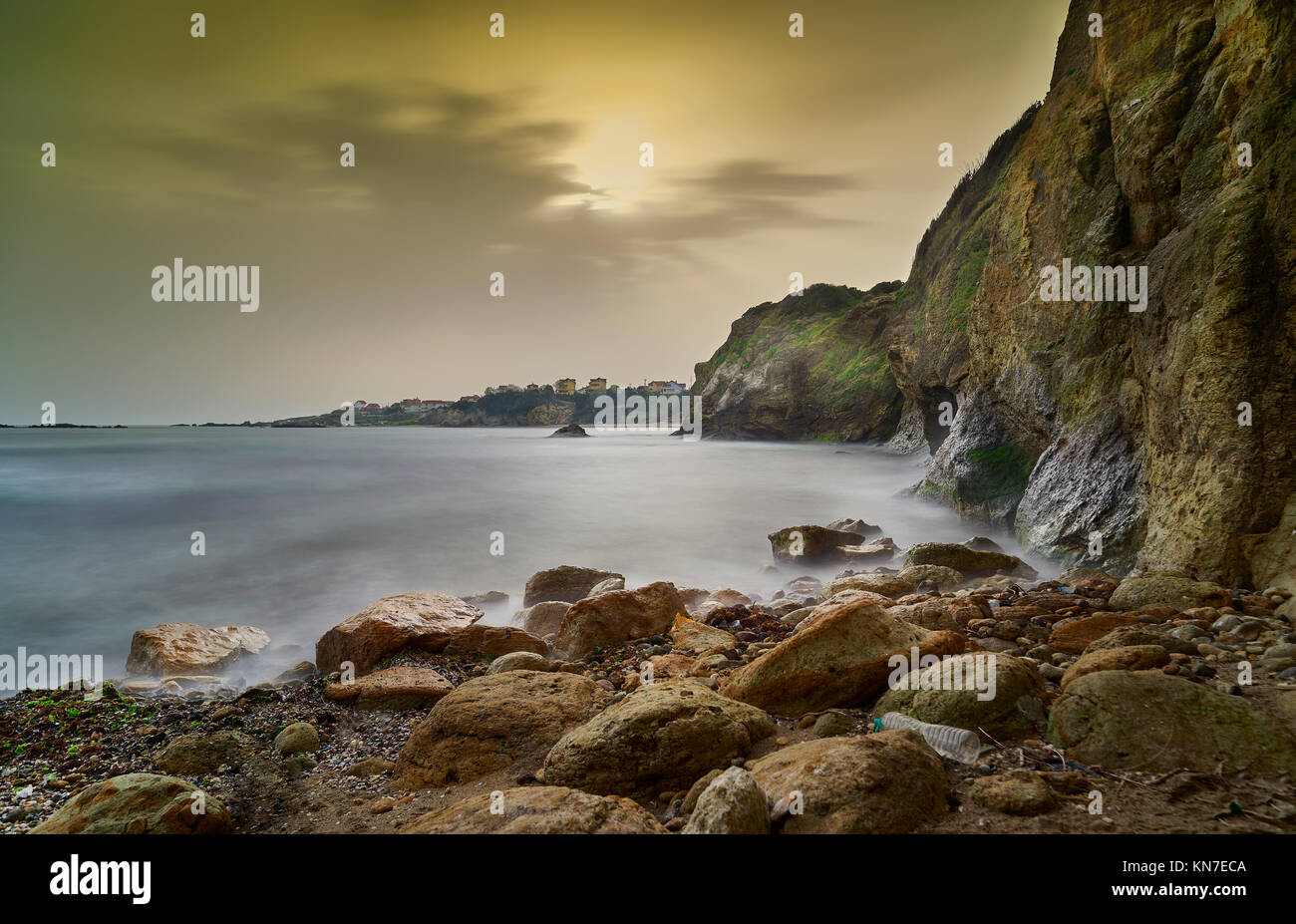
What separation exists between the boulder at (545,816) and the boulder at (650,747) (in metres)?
0.65

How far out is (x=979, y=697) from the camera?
3697mm

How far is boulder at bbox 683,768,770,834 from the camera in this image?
267 centimetres

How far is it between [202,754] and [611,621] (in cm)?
435

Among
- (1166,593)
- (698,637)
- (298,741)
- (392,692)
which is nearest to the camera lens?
(298,741)

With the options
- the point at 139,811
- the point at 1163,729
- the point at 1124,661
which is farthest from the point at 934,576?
the point at 139,811

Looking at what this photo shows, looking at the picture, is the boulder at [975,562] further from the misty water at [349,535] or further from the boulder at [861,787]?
the boulder at [861,787]

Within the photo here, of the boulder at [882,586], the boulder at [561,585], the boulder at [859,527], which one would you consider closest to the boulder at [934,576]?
the boulder at [882,586]

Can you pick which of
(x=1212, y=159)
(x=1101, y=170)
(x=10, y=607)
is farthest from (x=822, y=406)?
(x=10, y=607)

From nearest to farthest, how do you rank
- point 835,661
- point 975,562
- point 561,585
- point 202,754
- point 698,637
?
1. point 835,661
2. point 202,754
3. point 698,637
4. point 975,562
5. point 561,585

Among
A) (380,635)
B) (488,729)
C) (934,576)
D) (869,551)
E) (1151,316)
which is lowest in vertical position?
(869,551)

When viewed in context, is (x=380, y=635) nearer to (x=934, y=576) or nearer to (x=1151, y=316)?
(x=934, y=576)

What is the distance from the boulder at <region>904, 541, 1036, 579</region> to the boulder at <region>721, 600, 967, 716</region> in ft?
19.8

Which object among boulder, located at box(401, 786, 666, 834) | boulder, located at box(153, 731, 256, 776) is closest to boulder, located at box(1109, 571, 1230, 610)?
boulder, located at box(401, 786, 666, 834)
